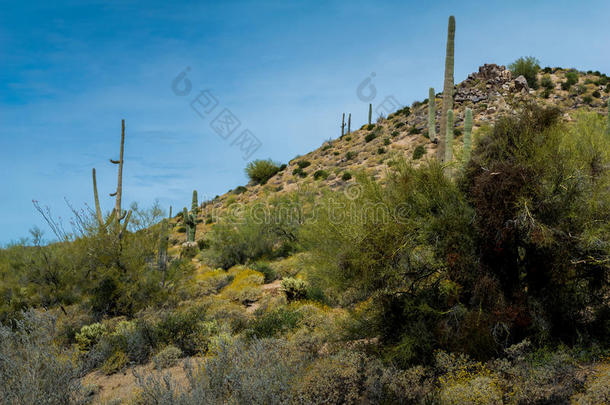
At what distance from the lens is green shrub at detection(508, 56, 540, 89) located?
3809cm

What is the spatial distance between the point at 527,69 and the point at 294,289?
3602 centimetres

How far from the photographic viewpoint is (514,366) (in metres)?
6.49

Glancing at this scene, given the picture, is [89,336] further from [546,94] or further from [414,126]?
[546,94]

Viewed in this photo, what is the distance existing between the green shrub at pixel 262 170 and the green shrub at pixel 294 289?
31.4 metres

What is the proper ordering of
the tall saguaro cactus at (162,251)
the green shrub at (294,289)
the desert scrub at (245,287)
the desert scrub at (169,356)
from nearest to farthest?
the desert scrub at (169,356) < the green shrub at (294,289) < the desert scrub at (245,287) < the tall saguaro cactus at (162,251)

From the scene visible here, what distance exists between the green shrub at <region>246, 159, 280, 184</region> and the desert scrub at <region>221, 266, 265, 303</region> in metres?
27.6

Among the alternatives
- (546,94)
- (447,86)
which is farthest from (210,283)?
(546,94)

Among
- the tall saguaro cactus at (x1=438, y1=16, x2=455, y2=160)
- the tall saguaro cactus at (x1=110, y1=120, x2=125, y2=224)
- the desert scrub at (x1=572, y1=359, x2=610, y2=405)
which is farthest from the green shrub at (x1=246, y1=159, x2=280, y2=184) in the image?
the desert scrub at (x1=572, y1=359, x2=610, y2=405)

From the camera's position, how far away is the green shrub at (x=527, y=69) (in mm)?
38094

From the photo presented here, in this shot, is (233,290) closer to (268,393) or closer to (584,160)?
(268,393)

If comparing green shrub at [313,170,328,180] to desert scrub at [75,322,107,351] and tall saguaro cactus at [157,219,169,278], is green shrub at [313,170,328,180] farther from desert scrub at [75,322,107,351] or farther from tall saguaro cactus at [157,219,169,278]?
desert scrub at [75,322,107,351]

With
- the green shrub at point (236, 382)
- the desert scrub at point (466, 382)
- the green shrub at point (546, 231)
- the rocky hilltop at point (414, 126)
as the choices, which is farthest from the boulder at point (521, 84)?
the green shrub at point (236, 382)

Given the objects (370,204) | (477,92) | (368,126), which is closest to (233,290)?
(370,204)

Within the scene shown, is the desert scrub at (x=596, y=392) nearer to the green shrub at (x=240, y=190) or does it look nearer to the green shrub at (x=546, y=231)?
the green shrub at (x=546, y=231)
